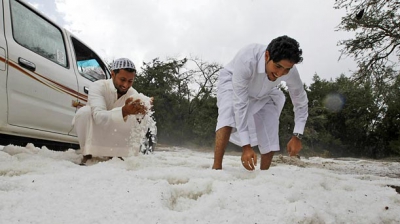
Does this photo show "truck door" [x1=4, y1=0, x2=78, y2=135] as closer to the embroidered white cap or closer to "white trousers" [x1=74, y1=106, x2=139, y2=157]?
"white trousers" [x1=74, y1=106, x2=139, y2=157]

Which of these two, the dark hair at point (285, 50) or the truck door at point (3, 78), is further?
the truck door at point (3, 78)

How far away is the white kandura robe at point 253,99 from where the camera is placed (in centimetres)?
239

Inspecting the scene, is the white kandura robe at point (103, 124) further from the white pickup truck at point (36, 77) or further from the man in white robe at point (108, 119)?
the white pickup truck at point (36, 77)

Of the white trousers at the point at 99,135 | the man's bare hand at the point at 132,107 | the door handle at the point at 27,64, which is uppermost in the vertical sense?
the door handle at the point at 27,64

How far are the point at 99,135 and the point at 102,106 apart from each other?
10.9 inches

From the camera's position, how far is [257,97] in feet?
8.91

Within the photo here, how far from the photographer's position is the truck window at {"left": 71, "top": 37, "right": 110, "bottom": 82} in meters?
→ 4.01

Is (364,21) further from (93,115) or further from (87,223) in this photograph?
(87,223)

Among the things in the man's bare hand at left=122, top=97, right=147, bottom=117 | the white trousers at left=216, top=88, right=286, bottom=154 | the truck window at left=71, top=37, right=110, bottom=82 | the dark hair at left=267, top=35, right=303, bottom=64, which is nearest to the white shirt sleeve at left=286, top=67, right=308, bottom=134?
the white trousers at left=216, top=88, right=286, bottom=154

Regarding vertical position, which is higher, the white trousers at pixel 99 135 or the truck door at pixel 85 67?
the truck door at pixel 85 67

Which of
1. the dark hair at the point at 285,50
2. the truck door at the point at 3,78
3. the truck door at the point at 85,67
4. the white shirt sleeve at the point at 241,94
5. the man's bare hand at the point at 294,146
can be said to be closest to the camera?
the dark hair at the point at 285,50

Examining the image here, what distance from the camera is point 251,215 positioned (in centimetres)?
138

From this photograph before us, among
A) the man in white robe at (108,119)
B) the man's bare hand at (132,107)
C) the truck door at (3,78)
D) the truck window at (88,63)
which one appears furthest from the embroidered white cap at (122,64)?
the truck window at (88,63)

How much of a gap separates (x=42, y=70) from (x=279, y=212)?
260cm
